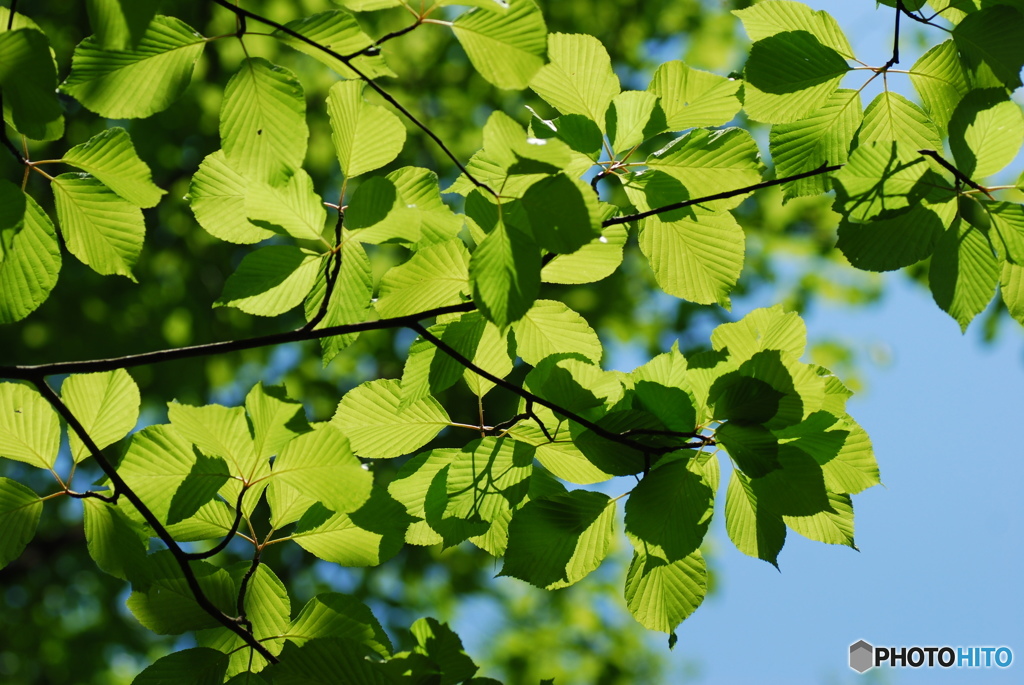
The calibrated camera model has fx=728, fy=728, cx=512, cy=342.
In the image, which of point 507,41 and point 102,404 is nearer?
point 507,41

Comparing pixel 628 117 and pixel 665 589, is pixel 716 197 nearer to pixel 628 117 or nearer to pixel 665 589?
pixel 628 117

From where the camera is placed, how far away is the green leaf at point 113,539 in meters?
0.95

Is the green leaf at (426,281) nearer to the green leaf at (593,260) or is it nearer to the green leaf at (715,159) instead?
the green leaf at (593,260)

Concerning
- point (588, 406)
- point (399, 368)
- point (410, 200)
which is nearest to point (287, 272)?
point (410, 200)

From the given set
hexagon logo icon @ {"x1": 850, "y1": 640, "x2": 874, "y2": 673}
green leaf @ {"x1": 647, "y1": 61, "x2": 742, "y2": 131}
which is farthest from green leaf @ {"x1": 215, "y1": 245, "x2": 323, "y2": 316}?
hexagon logo icon @ {"x1": 850, "y1": 640, "x2": 874, "y2": 673}

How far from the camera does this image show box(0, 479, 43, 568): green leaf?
0.97 metres

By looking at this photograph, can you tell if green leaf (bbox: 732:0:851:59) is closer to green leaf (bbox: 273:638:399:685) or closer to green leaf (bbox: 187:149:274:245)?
green leaf (bbox: 187:149:274:245)

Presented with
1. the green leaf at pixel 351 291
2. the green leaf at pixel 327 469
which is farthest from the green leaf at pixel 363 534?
the green leaf at pixel 351 291

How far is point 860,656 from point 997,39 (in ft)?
10.7

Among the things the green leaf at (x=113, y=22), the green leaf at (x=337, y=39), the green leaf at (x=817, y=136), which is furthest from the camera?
the green leaf at (x=817, y=136)

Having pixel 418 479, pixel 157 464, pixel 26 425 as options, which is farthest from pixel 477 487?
pixel 26 425

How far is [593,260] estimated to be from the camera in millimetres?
1050

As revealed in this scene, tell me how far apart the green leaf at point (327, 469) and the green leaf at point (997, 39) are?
3.20ft

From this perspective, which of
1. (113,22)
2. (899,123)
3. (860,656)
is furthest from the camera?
(860,656)
